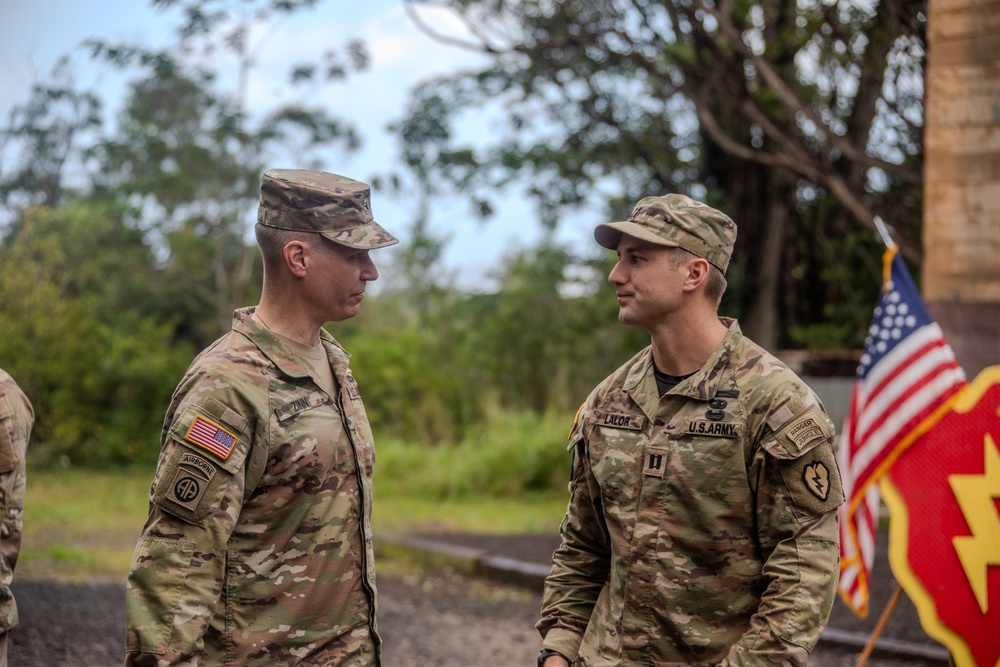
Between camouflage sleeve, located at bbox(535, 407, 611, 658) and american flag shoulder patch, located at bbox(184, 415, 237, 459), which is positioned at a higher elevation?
american flag shoulder patch, located at bbox(184, 415, 237, 459)

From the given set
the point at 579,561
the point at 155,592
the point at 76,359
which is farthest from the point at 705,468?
the point at 76,359

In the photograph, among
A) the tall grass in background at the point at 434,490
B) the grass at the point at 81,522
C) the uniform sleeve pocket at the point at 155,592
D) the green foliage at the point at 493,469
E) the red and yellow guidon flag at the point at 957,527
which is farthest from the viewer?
the green foliage at the point at 493,469

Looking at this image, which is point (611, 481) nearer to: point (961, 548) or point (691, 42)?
point (961, 548)

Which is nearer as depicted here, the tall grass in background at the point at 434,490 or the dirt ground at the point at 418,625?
the dirt ground at the point at 418,625

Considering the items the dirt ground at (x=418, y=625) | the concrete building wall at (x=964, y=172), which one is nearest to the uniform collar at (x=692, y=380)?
the dirt ground at (x=418, y=625)

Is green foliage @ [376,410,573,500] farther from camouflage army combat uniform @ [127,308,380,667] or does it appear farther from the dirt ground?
camouflage army combat uniform @ [127,308,380,667]

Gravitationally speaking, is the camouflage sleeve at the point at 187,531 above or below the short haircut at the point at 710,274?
below

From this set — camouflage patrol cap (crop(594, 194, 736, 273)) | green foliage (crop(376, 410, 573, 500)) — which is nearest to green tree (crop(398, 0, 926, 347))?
green foliage (crop(376, 410, 573, 500))

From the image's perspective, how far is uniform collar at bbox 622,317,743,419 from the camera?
278cm

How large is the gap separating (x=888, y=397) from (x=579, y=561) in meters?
2.76

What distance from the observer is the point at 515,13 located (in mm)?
15203

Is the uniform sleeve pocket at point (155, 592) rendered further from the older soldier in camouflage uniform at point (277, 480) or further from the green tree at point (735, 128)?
the green tree at point (735, 128)

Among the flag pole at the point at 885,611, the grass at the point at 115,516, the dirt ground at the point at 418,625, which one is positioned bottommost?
the grass at the point at 115,516

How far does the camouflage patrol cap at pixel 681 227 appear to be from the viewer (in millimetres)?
2842
